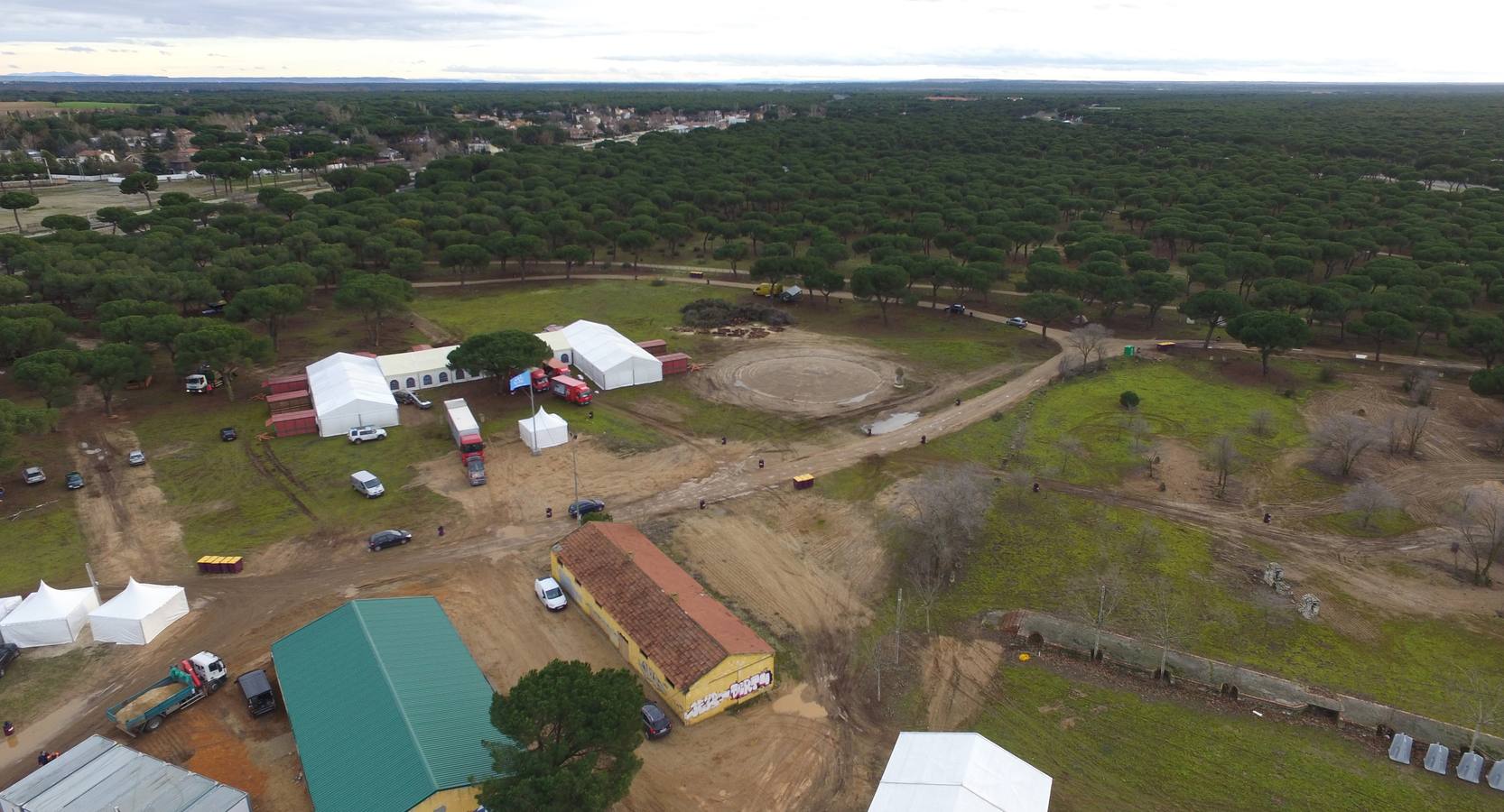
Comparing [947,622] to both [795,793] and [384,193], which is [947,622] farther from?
[384,193]

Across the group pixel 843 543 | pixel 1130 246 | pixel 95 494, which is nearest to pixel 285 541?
pixel 95 494

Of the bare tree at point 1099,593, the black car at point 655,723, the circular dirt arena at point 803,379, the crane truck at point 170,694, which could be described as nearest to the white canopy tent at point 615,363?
the circular dirt arena at point 803,379

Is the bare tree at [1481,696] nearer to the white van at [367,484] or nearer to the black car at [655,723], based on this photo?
the black car at [655,723]

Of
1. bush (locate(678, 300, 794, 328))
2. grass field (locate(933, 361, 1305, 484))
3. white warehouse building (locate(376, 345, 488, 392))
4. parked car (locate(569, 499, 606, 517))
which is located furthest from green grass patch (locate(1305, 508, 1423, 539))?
white warehouse building (locate(376, 345, 488, 392))

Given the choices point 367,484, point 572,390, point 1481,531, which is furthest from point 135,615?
point 1481,531

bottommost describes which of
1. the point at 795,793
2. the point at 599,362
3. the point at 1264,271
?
the point at 795,793

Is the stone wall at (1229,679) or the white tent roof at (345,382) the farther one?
the white tent roof at (345,382)
